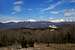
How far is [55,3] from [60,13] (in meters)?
0.14

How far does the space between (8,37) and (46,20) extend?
483 mm

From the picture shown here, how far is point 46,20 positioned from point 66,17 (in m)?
0.23

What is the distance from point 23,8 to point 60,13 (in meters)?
0.43

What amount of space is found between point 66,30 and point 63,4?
30cm

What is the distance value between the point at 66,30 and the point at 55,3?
34 cm

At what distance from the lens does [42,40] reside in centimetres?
6512

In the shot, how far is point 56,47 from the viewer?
214 feet

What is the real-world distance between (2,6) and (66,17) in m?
0.75

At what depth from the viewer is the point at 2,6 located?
6519 centimetres

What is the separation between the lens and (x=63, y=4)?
214 ft

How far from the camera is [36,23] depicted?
65.2 metres

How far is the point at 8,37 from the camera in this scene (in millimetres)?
65125

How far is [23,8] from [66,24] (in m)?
0.53

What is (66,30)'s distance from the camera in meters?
65.1
